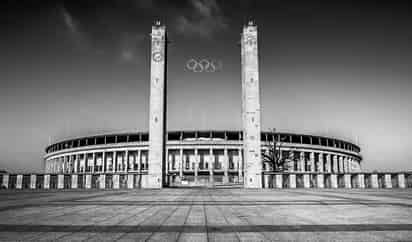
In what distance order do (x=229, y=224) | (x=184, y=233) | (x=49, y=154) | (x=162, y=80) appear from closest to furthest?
(x=184, y=233) < (x=229, y=224) < (x=162, y=80) < (x=49, y=154)

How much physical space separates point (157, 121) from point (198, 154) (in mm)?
56992

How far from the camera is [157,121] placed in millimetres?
41688

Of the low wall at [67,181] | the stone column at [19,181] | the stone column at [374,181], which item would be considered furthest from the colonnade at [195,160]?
the stone column at [19,181]

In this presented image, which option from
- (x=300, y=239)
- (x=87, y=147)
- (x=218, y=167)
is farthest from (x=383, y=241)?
(x=87, y=147)

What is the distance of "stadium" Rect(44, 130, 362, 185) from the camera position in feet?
310

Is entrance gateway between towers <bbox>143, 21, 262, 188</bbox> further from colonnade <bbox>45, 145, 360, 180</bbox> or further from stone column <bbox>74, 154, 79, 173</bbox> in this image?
stone column <bbox>74, 154, 79, 173</bbox>

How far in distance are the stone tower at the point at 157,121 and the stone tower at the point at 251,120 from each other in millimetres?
10671

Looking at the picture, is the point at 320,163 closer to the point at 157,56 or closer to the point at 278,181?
the point at 278,181

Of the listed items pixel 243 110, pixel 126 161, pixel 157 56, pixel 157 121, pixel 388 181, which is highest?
pixel 157 56

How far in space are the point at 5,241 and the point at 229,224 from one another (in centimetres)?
497

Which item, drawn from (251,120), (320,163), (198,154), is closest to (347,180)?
(251,120)

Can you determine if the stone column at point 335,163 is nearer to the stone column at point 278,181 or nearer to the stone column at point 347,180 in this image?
the stone column at point 347,180

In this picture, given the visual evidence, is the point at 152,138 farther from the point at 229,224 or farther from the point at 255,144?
the point at 229,224

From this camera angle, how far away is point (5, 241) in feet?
20.2
